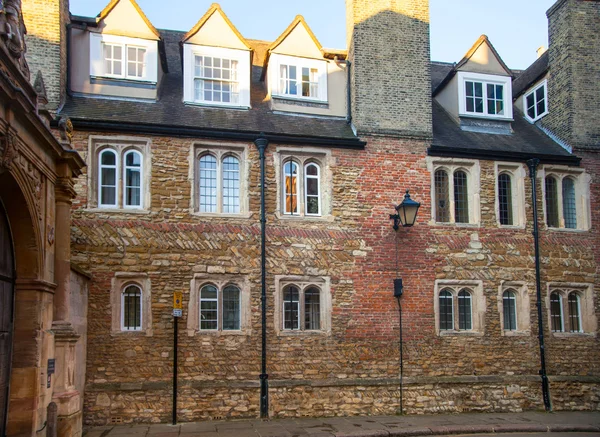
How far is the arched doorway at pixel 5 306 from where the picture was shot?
8.82m

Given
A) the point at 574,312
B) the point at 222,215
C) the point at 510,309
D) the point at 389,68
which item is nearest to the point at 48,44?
the point at 222,215

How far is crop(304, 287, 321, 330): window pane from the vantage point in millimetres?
15422

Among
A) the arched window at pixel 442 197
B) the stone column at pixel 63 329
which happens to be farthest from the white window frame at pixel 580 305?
the stone column at pixel 63 329

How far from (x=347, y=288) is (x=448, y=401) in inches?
142

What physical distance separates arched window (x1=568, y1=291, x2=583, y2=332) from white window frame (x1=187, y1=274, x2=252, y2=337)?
862 centimetres

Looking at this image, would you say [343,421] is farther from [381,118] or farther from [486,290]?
[381,118]

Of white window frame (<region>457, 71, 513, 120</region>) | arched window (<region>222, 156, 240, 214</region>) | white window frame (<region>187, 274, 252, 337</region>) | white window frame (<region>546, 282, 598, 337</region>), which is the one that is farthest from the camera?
white window frame (<region>457, 71, 513, 120</region>)

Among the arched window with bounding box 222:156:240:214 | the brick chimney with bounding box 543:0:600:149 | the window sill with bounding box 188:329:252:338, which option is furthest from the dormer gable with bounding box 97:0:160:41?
the brick chimney with bounding box 543:0:600:149

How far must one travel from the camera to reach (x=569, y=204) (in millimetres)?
17797

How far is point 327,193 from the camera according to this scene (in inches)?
624

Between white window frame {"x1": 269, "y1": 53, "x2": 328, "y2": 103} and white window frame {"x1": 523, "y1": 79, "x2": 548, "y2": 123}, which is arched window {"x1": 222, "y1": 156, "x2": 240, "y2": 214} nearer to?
white window frame {"x1": 269, "y1": 53, "x2": 328, "y2": 103}

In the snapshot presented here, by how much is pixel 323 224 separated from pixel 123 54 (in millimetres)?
6319

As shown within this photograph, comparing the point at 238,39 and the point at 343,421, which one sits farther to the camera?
the point at 238,39

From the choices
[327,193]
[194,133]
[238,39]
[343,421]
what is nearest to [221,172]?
[194,133]
